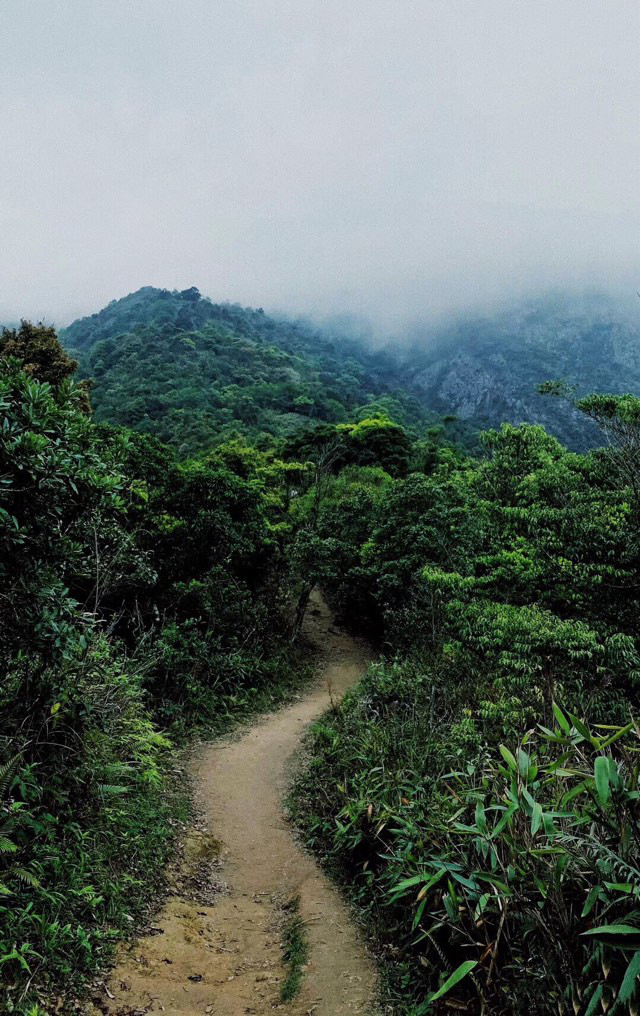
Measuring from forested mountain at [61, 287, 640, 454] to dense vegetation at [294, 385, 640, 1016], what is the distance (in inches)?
371

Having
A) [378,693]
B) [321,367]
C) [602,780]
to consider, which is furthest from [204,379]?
[602,780]

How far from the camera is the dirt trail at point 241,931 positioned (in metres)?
4.52

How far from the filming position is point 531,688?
7.33 m

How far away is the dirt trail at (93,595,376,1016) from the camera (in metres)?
4.52

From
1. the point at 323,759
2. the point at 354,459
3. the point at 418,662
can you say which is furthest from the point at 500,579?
the point at 354,459

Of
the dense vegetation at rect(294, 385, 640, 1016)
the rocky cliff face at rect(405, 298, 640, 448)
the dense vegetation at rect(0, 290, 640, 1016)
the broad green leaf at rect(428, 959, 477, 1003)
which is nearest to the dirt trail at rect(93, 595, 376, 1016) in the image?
the dense vegetation at rect(0, 290, 640, 1016)

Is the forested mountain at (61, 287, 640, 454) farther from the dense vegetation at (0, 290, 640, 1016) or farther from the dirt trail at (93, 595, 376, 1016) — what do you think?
the dirt trail at (93, 595, 376, 1016)

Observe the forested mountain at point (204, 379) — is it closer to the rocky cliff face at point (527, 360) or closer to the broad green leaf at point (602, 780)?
the rocky cliff face at point (527, 360)

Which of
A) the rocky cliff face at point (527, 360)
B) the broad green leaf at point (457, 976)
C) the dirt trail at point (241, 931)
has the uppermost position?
the rocky cliff face at point (527, 360)

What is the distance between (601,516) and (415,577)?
18.6 ft

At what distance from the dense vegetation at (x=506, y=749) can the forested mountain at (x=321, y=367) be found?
9.42 m

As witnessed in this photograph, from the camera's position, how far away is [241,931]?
5.73 metres

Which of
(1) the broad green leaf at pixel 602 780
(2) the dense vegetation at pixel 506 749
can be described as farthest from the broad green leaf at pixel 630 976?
(1) the broad green leaf at pixel 602 780

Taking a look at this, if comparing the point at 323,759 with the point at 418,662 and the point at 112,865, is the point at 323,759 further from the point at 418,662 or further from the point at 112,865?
the point at 112,865
